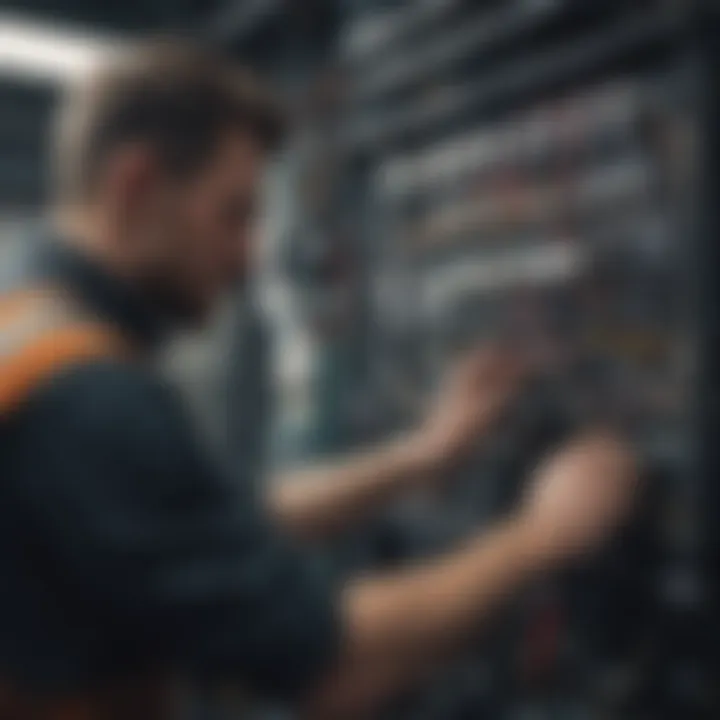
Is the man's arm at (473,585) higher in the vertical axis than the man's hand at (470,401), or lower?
lower

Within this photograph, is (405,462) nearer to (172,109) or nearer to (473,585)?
(473,585)

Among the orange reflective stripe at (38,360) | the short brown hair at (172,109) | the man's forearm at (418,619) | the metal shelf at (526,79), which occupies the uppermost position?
the short brown hair at (172,109)

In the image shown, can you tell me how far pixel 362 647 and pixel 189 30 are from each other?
95 cm

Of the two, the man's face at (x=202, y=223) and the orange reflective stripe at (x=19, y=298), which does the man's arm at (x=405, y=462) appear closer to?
the man's face at (x=202, y=223)

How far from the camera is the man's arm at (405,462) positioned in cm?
121

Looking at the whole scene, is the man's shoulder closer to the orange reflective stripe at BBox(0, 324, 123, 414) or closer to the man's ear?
the orange reflective stripe at BBox(0, 324, 123, 414)

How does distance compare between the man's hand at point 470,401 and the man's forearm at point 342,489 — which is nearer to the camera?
the man's hand at point 470,401

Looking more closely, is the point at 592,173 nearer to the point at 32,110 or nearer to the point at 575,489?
the point at 575,489

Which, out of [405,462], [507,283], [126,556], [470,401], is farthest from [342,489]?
[126,556]

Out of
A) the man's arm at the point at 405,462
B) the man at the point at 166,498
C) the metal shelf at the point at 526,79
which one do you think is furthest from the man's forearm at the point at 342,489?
the metal shelf at the point at 526,79

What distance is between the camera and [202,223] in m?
1.13

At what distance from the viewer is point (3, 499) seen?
102 cm

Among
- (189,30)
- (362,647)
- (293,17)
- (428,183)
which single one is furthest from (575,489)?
(189,30)

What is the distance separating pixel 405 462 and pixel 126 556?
0.42 m
